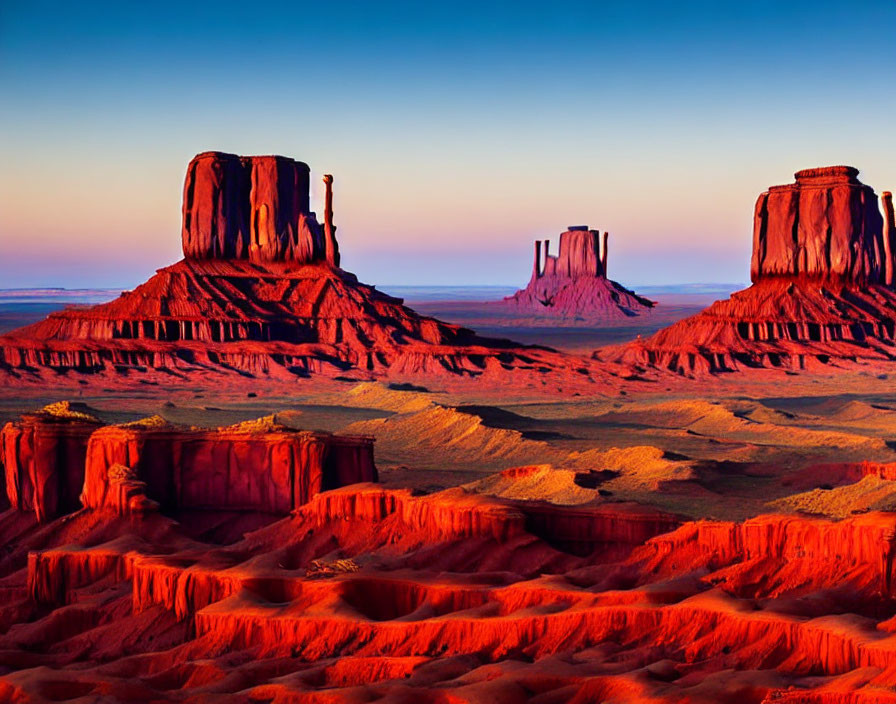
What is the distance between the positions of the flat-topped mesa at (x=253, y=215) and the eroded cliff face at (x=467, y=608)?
97.0m

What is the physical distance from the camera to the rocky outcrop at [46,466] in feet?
163

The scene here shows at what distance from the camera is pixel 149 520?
45.8m

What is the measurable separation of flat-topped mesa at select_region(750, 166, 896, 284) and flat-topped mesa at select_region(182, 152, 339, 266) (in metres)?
39.6

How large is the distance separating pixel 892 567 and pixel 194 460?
2332 centimetres

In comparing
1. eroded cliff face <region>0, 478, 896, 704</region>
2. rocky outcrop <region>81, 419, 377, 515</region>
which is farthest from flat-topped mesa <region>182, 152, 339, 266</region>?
eroded cliff face <region>0, 478, 896, 704</region>

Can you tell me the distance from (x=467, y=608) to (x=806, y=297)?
105 meters

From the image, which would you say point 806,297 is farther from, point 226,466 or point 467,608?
point 467,608

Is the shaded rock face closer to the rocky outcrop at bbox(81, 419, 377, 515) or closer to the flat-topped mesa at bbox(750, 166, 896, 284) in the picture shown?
the rocky outcrop at bbox(81, 419, 377, 515)

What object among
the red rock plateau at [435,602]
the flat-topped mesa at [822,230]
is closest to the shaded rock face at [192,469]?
the red rock plateau at [435,602]

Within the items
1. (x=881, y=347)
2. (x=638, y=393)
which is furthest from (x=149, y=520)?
(x=881, y=347)

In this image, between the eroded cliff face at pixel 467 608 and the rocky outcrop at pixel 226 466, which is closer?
the eroded cliff face at pixel 467 608

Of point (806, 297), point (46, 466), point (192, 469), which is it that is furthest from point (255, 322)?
point (192, 469)

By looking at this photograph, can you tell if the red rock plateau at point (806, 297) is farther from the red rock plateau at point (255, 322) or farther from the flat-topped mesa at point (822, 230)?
the red rock plateau at point (255, 322)

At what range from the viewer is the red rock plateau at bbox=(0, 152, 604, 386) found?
117125 mm
